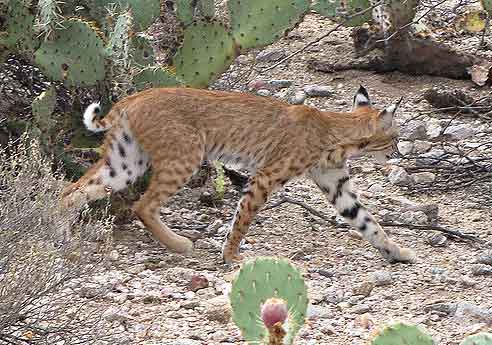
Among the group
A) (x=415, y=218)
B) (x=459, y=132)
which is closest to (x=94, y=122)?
(x=415, y=218)

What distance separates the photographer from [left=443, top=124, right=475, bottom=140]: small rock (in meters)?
9.45

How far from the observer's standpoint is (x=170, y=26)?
9227 mm

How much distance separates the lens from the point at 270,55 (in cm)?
1146

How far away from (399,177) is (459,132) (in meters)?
1.11

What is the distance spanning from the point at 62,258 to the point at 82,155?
2716 mm

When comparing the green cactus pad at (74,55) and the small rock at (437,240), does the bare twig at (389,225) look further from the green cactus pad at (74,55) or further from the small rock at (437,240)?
the green cactus pad at (74,55)

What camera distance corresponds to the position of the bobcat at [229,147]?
283 inches

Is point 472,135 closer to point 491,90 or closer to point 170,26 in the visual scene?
point 491,90

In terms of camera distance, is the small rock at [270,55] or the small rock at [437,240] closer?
the small rock at [437,240]

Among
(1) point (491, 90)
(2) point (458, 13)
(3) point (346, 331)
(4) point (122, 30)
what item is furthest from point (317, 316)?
(2) point (458, 13)

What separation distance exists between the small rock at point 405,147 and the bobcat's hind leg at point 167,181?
8.33 feet

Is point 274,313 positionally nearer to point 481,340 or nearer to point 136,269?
point 481,340

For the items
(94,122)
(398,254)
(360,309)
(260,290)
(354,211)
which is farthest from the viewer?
(354,211)

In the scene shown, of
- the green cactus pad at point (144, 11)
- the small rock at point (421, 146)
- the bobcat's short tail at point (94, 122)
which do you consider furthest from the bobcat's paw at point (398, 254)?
the green cactus pad at point (144, 11)
